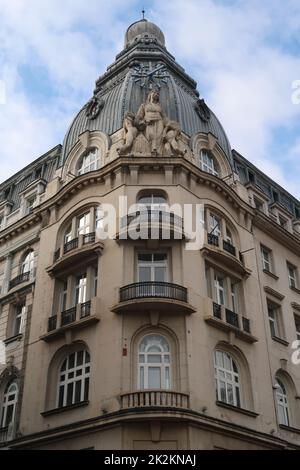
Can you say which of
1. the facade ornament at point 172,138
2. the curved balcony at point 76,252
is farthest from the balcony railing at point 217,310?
the facade ornament at point 172,138

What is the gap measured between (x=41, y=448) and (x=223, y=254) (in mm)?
12057

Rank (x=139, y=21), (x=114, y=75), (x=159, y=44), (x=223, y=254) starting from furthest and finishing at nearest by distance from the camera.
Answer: (x=139, y=21) → (x=159, y=44) → (x=114, y=75) → (x=223, y=254)

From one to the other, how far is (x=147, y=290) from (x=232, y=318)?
15.4ft

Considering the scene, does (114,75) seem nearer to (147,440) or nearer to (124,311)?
(124,311)

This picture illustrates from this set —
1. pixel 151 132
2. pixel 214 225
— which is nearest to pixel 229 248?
pixel 214 225

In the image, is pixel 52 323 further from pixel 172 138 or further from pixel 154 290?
pixel 172 138

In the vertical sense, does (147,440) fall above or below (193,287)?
below

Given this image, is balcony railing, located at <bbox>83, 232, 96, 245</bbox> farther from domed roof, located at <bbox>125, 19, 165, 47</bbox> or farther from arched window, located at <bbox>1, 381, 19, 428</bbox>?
domed roof, located at <bbox>125, 19, 165, 47</bbox>

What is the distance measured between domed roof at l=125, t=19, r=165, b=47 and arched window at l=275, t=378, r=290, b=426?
26.4m

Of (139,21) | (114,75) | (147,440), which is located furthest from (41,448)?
(139,21)

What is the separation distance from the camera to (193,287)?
23812mm

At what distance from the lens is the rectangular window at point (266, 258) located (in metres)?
31.0

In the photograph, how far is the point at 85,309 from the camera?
78.7 feet
